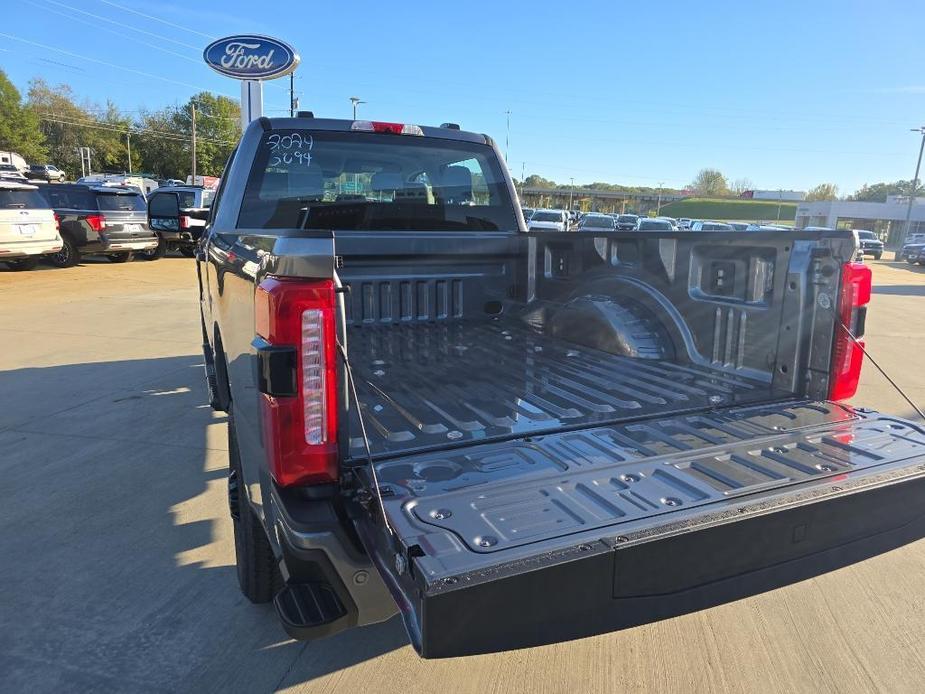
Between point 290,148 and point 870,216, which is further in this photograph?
point 870,216

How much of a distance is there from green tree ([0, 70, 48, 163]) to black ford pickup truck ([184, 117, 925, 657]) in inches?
2945

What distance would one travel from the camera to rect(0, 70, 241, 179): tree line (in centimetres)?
6581

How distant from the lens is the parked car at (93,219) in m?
16.0

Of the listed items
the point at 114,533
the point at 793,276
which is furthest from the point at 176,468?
the point at 793,276

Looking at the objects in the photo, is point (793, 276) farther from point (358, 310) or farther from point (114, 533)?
point (114, 533)

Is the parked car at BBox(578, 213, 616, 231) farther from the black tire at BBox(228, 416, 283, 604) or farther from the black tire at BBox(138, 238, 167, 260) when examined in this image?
the black tire at BBox(228, 416, 283, 604)

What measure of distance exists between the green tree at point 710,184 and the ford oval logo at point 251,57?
131 metres

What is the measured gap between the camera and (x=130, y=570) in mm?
3244

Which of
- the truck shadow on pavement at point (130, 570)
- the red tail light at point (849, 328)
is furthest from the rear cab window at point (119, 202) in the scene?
the red tail light at point (849, 328)

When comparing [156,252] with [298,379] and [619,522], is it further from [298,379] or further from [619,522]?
[619,522]

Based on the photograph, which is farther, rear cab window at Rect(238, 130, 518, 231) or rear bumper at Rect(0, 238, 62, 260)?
rear bumper at Rect(0, 238, 62, 260)

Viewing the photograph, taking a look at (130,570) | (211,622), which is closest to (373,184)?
(130,570)

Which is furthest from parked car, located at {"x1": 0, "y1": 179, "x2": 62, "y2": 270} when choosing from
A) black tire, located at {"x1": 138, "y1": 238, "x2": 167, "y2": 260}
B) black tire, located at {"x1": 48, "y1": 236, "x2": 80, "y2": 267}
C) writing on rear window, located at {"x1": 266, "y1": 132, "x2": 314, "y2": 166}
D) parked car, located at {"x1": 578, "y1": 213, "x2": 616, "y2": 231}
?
parked car, located at {"x1": 578, "y1": 213, "x2": 616, "y2": 231}

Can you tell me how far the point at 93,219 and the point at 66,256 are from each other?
1.19 meters
